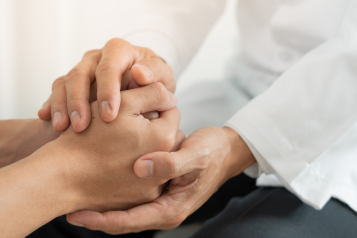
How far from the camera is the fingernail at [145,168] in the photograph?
1.68 ft

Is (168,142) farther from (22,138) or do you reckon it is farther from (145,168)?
(22,138)

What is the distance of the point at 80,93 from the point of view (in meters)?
0.55

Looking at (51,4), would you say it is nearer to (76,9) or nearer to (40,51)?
(76,9)

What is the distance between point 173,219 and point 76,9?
45.2 inches

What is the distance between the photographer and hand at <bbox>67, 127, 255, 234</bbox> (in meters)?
0.51

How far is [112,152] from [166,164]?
0.11 meters

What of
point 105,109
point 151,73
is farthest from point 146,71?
point 105,109

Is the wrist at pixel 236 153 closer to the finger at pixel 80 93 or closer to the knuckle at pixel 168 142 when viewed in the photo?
the knuckle at pixel 168 142

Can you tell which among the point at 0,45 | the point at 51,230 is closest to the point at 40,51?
the point at 0,45

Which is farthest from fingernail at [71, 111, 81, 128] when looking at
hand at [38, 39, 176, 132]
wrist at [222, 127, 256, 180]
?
wrist at [222, 127, 256, 180]

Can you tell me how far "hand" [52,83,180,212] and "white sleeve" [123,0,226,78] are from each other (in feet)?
1.07

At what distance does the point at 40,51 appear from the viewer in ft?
4.41

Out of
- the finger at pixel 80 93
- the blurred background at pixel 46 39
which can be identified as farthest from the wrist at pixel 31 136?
the blurred background at pixel 46 39

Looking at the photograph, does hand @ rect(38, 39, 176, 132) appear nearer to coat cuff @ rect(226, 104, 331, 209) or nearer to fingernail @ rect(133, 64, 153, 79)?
fingernail @ rect(133, 64, 153, 79)
